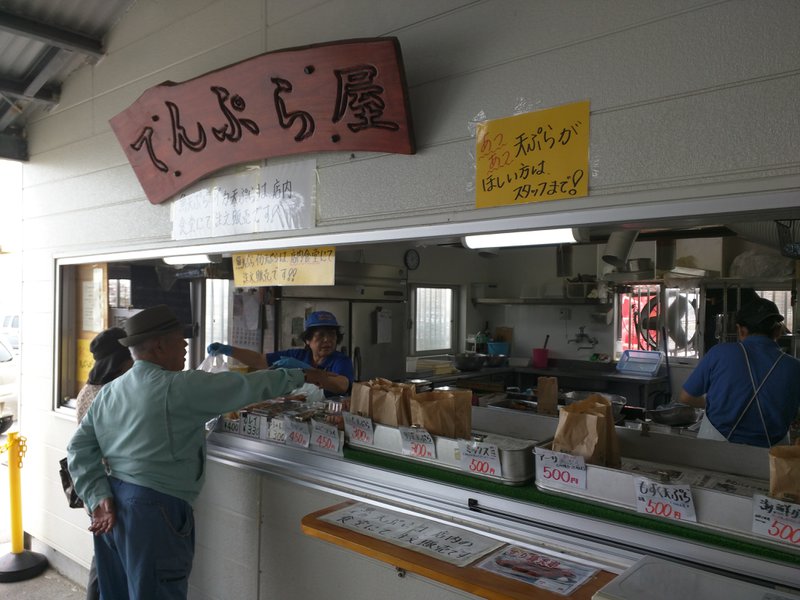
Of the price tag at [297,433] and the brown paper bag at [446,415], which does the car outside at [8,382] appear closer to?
the price tag at [297,433]

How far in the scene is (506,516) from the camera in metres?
2.09

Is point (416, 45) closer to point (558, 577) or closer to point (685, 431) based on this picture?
point (558, 577)

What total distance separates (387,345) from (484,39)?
3940 mm

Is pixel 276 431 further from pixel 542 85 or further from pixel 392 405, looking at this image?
pixel 542 85

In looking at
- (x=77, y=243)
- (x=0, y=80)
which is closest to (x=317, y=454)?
(x=77, y=243)

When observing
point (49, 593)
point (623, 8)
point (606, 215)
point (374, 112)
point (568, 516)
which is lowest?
point (49, 593)

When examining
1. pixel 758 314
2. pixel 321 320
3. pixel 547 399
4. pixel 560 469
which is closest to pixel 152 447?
pixel 321 320

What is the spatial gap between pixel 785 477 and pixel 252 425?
2.37 metres

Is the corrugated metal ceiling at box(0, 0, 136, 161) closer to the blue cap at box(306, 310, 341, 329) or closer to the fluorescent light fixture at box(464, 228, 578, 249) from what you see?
the blue cap at box(306, 310, 341, 329)

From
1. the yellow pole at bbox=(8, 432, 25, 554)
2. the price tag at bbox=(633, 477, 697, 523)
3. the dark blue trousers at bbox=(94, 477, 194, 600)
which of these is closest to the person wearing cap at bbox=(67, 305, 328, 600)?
the dark blue trousers at bbox=(94, 477, 194, 600)

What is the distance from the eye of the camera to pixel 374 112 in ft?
7.90

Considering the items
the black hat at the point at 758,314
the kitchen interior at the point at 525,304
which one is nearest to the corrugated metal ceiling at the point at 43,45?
the kitchen interior at the point at 525,304

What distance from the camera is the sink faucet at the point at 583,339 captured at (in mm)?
8311

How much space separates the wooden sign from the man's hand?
1.70 metres
